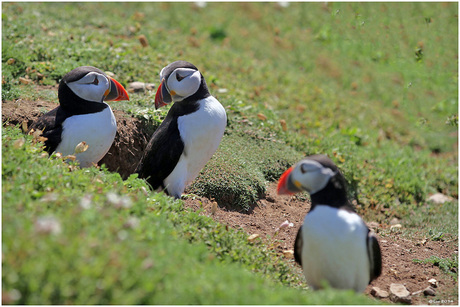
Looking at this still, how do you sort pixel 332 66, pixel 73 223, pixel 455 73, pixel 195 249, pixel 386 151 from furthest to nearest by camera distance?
pixel 332 66, pixel 386 151, pixel 455 73, pixel 195 249, pixel 73 223

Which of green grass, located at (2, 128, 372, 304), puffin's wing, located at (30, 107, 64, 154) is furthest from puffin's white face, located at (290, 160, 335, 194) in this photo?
puffin's wing, located at (30, 107, 64, 154)

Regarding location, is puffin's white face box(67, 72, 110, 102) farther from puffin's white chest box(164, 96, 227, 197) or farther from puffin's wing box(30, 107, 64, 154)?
puffin's white chest box(164, 96, 227, 197)

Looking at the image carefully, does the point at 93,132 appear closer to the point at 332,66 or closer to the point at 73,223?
the point at 73,223

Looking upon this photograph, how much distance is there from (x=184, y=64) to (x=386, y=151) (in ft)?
16.5

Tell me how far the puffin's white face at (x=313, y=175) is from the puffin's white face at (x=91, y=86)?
2.61 m

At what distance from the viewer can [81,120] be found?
19.0 ft

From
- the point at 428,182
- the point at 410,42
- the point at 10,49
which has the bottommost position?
the point at 428,182

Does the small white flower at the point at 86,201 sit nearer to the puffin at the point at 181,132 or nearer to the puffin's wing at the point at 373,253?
the puffin at the point at 181,132

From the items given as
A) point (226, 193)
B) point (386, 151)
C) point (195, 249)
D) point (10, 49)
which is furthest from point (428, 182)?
point (10, 49)

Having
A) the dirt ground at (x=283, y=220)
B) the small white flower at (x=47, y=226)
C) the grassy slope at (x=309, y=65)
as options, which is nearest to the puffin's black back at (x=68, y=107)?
the dirt ground at (x=283, y=220)

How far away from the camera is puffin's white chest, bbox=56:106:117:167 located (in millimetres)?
5746

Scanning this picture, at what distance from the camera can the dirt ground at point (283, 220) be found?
5.41 metres

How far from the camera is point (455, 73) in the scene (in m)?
8.91


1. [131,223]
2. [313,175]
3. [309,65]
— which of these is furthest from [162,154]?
[309,65]
